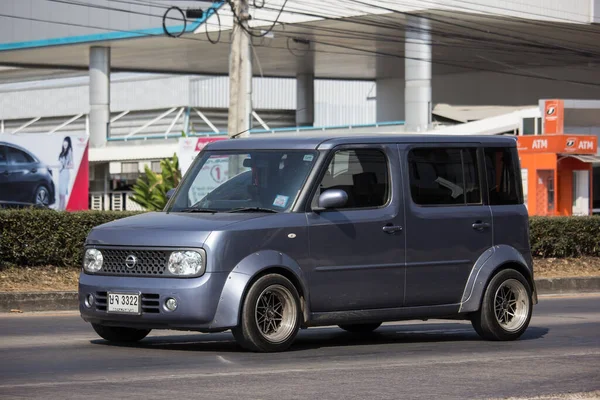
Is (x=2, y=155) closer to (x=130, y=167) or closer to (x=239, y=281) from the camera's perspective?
(x=239, y=281)

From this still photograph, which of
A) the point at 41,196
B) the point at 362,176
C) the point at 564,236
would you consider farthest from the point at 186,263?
the point at 41,196

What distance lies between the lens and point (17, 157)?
27453 mm

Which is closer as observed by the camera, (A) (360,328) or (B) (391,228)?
(B) (391,228)

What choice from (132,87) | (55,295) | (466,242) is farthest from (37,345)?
(132,87)

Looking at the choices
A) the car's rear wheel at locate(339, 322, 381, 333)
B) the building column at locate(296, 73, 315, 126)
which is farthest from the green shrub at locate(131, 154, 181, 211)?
the building column at locate(296, 73, 315, 126)

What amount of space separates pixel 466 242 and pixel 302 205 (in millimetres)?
1802

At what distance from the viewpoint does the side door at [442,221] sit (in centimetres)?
1098

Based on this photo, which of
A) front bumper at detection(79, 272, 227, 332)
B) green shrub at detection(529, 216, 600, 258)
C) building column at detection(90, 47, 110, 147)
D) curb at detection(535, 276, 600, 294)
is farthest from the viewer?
building column at detection(90, 47, 110, 147)

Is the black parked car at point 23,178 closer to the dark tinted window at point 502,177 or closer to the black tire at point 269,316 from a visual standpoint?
the dark tinted window at point 502,177

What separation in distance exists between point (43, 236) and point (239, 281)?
8050mm

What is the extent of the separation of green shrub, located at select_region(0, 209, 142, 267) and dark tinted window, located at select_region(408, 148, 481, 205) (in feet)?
25.0

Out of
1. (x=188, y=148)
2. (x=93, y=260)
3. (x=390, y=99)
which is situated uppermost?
(x=390, y=99)

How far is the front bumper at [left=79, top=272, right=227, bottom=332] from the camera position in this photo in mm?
9703

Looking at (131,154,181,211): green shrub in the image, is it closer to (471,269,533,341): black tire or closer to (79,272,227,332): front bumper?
(471,269,533,341): black tire
